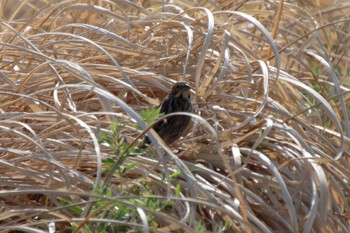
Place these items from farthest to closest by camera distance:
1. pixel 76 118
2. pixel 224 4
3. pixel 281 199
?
pixel 224 4, pixel 281 199, pixel 76 118

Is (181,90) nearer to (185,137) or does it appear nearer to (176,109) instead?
(176,109)

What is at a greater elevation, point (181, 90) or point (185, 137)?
point (181, 90)

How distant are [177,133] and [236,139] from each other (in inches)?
21.1

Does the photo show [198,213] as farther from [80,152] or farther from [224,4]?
[224,4]

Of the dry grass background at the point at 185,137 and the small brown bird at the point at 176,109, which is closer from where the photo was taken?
the dry grass background at the point at 185,137

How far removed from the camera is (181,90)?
3.95 metres

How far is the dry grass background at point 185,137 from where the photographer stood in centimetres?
322

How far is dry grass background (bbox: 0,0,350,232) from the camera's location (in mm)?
3225

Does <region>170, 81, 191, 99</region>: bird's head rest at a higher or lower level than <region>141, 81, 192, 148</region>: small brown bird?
higher

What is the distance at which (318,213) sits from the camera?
354 cm

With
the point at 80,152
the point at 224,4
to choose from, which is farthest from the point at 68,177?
the point at 224,4

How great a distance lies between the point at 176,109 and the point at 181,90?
0.08 m

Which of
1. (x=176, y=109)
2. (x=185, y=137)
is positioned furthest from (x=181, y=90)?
(x=185, y=137)

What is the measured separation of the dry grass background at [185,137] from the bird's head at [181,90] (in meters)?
0.04
